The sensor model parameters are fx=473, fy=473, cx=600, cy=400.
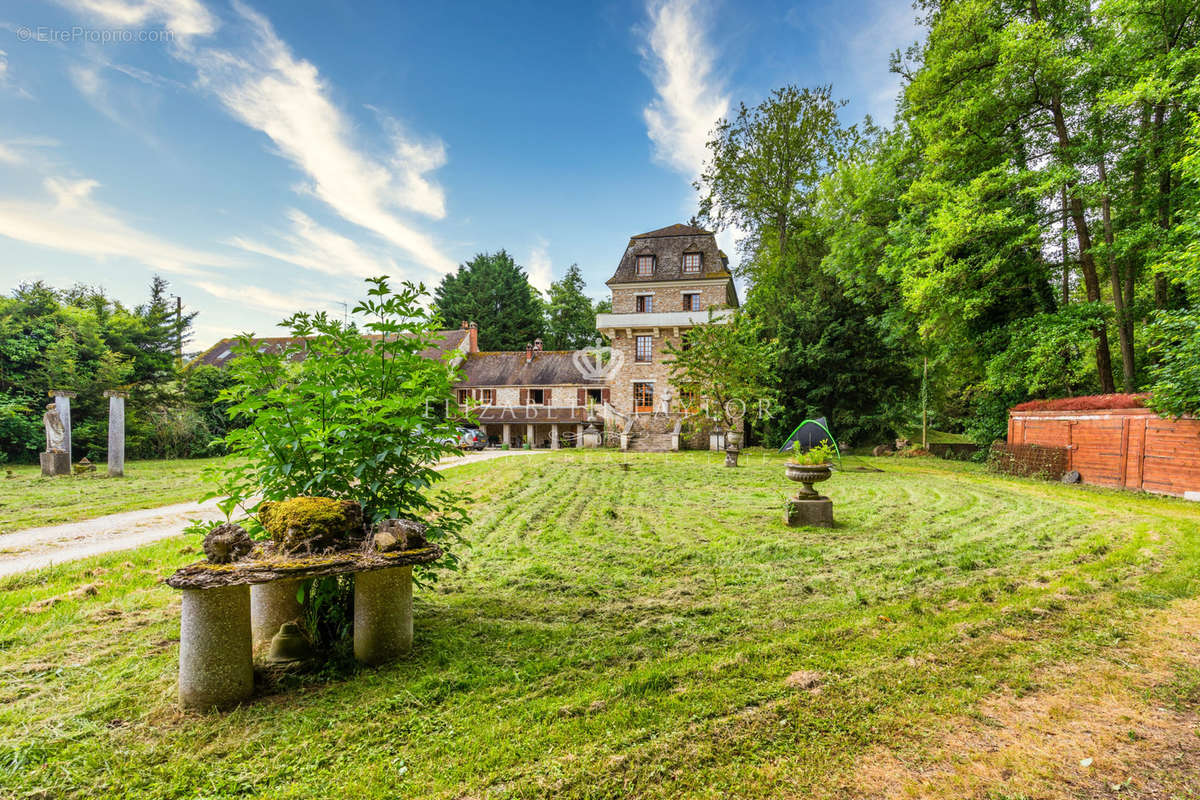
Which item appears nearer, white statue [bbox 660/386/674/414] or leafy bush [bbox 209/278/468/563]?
leafy bush [bbox 209/278/468/563]

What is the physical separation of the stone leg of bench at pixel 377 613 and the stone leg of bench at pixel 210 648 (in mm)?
596

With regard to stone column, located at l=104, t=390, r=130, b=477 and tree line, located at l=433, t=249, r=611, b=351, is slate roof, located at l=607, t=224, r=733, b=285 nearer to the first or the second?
tree line, located at l=433, t=249, r=611, b=351

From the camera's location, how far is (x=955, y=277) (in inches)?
546

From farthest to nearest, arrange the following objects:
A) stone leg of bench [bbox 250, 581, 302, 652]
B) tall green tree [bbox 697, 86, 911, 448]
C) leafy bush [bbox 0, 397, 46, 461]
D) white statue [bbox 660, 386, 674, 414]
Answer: white statue [bbox 660, 386, 674, 414], tall green tree [bbox 697, 86, 911, 448], leafy bush [bbox 0, 397, 46, 461], stone leg of bench [bbox 250, 581, 302, 652]

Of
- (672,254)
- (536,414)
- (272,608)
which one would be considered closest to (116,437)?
(272,608)

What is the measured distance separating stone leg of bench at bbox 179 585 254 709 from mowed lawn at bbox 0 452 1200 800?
0.14 metres

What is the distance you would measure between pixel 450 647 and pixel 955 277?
16501 mm

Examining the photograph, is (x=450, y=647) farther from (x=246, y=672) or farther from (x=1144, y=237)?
(x=1144, y=237)

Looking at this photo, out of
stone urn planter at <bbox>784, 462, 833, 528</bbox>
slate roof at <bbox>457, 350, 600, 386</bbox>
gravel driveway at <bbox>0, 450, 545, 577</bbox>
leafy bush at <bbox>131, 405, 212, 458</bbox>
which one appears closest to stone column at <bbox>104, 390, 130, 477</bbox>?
leafy bush at <bbox>131, 405, 212, 458</bbox>

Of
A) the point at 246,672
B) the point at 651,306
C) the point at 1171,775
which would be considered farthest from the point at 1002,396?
the point at 246,672

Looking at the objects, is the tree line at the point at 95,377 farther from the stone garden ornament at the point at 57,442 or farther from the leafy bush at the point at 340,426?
the leafy bush at the point at 340,426

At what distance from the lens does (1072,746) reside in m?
2.22

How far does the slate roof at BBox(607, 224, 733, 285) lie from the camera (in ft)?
80.2

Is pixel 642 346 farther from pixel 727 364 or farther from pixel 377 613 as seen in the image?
pixel 377 613
